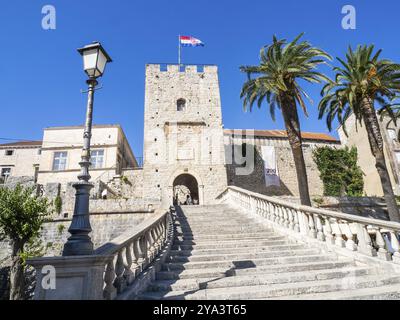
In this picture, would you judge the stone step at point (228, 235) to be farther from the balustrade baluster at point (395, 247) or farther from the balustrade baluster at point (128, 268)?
the balustrade baluster at point (128, 268)

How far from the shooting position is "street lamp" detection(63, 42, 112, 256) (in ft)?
10.4

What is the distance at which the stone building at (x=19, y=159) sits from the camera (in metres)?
30.5

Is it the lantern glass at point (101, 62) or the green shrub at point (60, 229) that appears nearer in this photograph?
the lantern glass at point (101, 62)

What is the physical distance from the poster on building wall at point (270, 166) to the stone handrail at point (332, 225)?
577 inches

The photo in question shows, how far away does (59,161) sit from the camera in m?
22.8

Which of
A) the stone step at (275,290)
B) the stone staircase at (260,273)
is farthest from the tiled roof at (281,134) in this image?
the stone step at (275,290)

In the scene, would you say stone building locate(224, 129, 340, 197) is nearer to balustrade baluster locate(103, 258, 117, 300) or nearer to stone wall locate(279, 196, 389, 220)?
stone wall locate(279, 196, 389, 220)

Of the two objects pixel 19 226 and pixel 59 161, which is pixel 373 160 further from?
pixel 59 161

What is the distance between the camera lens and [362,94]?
43.0 feet

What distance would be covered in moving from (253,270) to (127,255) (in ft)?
8.10

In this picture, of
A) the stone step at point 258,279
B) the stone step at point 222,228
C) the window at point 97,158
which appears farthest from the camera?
the window at point 97,158

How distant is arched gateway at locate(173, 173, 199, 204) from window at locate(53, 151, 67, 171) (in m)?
9.85

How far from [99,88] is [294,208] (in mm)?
6252
